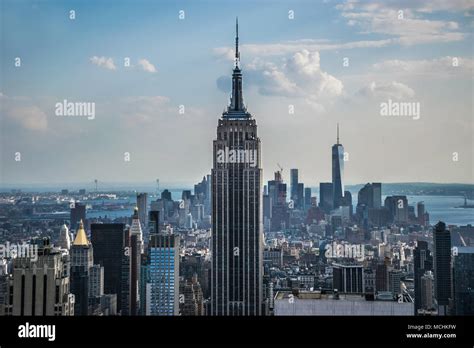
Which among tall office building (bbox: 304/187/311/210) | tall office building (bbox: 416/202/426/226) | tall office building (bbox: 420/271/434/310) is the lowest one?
tall office building (bbox: 420/271/434/310)

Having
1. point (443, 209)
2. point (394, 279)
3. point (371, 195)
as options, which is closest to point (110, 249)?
point (371, 195)

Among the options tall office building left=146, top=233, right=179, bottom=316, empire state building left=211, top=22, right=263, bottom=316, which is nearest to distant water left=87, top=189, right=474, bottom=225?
tall office building left=146, top=233, right=179, bottom=316

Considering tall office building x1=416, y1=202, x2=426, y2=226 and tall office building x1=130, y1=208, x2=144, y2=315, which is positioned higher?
tall office building x1=416, y1=202, x2=426, y2=226

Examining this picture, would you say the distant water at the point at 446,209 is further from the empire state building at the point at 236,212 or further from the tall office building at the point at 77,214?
the tall office building at the point at 77,214

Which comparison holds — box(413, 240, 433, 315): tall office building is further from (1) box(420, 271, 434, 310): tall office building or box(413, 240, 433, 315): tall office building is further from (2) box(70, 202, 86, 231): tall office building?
(2) box(70, 202, 86, 231): tall office building

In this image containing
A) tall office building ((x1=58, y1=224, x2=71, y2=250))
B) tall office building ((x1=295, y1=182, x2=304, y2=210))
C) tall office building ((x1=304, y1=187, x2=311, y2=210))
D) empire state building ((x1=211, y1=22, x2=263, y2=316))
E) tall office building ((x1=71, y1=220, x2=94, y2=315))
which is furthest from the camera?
empire state building ((x1=211, y1=22, x2=263, y2=316))

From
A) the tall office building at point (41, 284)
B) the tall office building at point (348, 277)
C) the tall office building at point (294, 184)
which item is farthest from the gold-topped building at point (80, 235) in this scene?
the tall office building at point (348, 277)
